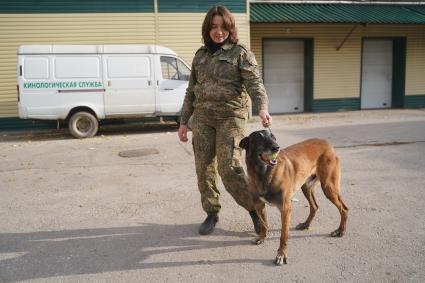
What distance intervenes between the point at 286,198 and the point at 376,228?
1.31 m

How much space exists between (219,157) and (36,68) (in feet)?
27.5

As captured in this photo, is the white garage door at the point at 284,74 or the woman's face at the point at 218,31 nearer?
the woman's face at the point at 218,31

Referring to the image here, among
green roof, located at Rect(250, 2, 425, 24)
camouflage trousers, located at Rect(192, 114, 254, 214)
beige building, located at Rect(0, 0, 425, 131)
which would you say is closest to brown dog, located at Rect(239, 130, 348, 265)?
camouflage trousers, located at Rect(192, 114, 254, 214)

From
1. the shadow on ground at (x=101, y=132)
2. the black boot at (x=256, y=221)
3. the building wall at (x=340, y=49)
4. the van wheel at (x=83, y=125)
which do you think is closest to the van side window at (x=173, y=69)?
the shadow on ground at (x=101, y=132)

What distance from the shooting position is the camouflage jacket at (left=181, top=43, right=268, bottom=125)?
3859 millimetres

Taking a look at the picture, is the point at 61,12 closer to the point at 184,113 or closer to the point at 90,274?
the point at 184,113

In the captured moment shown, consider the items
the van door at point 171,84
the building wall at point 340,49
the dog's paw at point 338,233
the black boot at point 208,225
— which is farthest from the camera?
the building wall at point 340,49

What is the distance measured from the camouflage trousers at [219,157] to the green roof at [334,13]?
34.3 feet

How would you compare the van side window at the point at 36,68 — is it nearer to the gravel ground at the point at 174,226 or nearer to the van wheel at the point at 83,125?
the van wheel at the point at 83,125

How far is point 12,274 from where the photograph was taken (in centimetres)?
348

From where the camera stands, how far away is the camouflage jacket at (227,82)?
3.86 m

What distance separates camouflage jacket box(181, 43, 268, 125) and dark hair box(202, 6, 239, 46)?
86mm

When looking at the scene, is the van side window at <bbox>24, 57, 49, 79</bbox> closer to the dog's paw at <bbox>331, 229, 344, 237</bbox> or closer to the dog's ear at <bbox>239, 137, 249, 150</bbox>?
the dog's ear at <bbox>239, 137, 249, 150</bbox>

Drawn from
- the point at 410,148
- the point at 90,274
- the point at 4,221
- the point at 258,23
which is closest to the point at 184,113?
the point at 90,274
